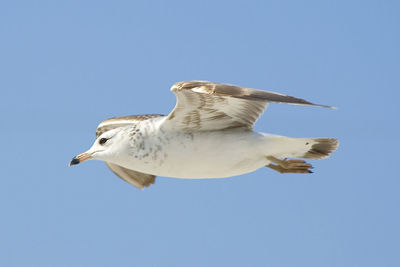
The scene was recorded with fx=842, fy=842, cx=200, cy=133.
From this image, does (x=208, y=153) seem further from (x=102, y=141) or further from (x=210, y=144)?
(x=102, y=141)

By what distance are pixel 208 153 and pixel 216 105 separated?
813 mm

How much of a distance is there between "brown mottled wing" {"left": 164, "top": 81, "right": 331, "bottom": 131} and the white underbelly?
166 mm

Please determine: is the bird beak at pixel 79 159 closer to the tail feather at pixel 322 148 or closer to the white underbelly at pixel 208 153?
the white underbelly at pixel 208 153

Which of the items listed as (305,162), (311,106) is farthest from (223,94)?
(305,162)

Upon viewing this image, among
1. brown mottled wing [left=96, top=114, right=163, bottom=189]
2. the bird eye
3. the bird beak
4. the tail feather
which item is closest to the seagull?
the tail feather

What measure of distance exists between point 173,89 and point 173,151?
1.24m

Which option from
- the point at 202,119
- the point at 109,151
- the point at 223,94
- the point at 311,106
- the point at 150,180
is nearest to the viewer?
the point at 311,106

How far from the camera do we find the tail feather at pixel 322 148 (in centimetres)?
1185

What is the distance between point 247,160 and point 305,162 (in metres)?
1.00

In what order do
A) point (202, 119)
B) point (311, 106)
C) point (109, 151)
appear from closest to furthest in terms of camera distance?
1. point (311, 106)
2. point (202, 119)
3. point (109, 151)

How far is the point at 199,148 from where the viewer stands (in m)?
11.5

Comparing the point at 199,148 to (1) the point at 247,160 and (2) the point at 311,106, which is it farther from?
(2) the point at 311,106

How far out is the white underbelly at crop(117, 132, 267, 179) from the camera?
1149cm

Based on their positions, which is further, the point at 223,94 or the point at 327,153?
the point at 327,153
